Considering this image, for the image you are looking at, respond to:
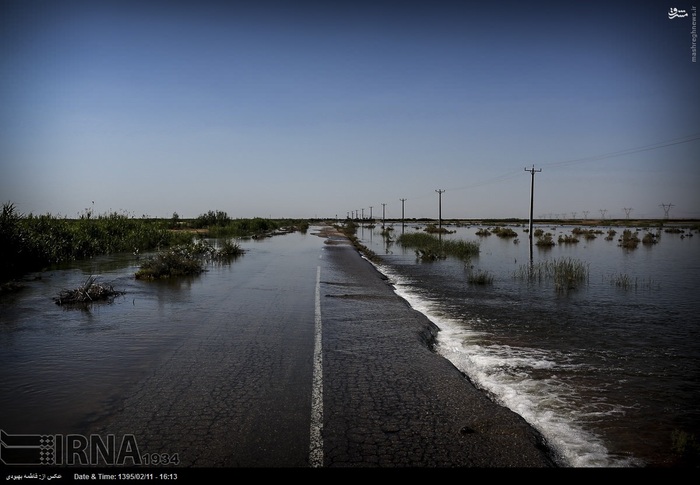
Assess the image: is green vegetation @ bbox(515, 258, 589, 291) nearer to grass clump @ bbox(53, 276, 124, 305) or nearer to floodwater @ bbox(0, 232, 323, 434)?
floodwater @ bbox(0, 232, 323, 434)

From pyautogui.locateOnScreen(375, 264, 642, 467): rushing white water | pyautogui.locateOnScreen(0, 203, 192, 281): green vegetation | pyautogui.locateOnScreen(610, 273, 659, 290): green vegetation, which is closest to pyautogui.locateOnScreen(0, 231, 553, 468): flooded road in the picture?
pyautogui.locateOnScreen(375, 264, 642, 467): rushing white water

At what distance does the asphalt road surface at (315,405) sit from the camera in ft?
14.3

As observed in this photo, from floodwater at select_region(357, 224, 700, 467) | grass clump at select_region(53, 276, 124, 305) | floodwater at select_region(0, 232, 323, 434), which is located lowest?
floodwater at select_region(357, 224, 700, 467)

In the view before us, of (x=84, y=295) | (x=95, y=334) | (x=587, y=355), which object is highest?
(x=84, y=295)

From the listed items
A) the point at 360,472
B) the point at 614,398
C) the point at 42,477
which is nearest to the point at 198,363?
the point at 42,477

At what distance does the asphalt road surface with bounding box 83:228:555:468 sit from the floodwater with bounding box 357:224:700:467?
62 centimetres

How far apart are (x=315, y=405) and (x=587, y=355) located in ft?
18.7

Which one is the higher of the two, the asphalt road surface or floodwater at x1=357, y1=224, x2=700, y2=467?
the asphalt road surface

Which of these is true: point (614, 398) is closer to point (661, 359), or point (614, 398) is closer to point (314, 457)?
point (661, 359)

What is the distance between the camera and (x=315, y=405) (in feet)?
18.3

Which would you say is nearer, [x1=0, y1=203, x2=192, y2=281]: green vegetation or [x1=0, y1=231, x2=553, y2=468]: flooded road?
[x1=0, y1=231, x2=553, y2=468]: flooded road

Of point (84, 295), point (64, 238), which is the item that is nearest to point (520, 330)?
point (84, 295)

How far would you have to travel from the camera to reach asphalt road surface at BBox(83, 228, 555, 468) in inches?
171

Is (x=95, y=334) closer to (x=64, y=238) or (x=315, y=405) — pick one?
(x=315, y=405)
